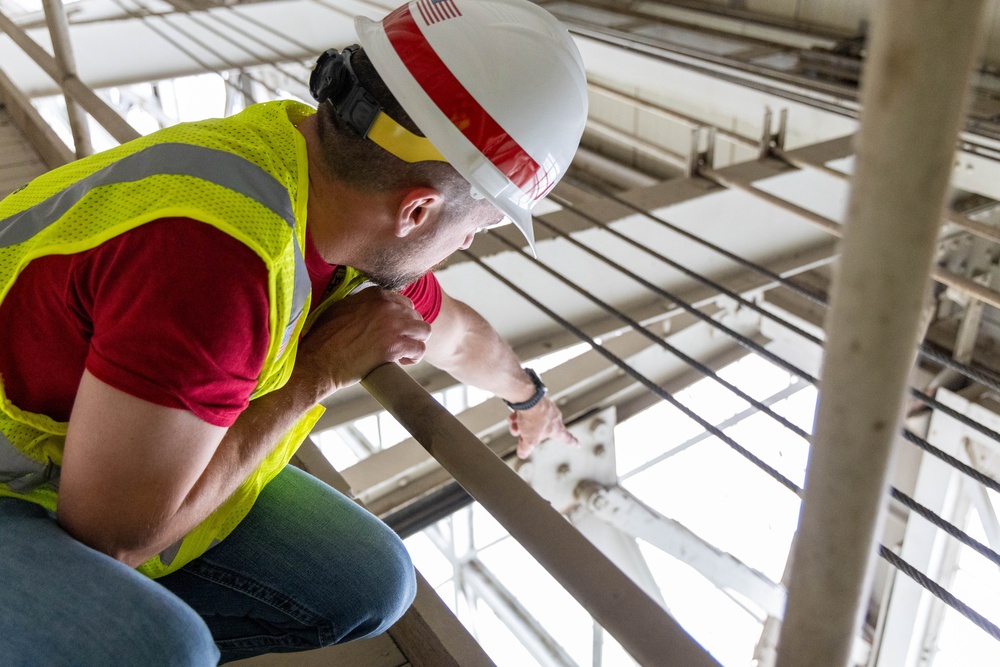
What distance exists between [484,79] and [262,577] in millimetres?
698

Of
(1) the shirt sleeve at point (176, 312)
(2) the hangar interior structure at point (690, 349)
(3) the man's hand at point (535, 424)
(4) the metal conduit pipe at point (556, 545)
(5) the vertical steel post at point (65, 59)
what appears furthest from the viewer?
(5) the vertical steel post at point (65, 59)

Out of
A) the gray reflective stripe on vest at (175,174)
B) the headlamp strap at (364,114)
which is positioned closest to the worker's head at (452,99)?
the headlamp strap at (364,114)

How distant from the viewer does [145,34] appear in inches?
176

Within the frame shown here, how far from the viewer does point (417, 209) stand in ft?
3.43

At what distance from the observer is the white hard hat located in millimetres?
1015

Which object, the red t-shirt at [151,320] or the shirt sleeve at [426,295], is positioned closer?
the red t-shirt at [151,320]

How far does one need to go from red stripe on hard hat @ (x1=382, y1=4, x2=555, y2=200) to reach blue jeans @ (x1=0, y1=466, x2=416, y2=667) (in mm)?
546

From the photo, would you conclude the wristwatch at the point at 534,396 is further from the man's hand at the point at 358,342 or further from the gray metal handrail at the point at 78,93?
the gray metal handrail at the point at 78,93

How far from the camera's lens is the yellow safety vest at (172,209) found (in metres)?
0.82

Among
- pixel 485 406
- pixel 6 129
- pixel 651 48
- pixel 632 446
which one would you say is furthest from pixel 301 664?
pixel 632 446

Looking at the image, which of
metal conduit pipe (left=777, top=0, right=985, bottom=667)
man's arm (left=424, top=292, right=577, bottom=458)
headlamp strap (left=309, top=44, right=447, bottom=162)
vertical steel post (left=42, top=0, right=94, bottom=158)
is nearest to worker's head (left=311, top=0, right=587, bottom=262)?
headlamp strap (left=309, top=44, right=447, bottom=162)

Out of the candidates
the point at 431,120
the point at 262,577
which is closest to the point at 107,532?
the point at 262,577

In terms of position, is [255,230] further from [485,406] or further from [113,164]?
[485,406]

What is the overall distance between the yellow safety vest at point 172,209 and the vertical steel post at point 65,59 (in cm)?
Answer: 107
